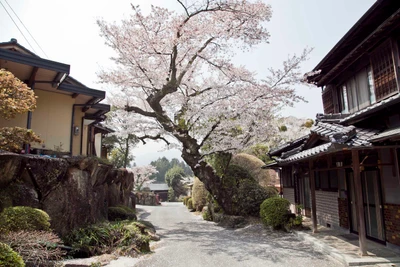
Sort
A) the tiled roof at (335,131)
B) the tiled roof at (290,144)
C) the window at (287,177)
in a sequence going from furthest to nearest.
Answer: the window at (287,177), the tiled roof at (290,144), the tiled roof at (335,131)

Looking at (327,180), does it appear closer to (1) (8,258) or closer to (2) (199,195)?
(1) (8,258)

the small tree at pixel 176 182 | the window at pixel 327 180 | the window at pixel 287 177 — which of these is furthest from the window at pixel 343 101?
the small tree at pixel 176 182

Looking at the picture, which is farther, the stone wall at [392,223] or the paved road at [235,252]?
the stone wall at [392,223]

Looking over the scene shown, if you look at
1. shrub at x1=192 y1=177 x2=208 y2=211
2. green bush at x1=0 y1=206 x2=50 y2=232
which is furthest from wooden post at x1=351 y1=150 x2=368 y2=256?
shrub at x1=192 y1=177 x2=208 y2=211

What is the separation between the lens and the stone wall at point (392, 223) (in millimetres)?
6617

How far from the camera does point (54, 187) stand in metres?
7.57

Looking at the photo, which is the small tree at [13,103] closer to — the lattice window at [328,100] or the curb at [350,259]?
the curb at [350,259]

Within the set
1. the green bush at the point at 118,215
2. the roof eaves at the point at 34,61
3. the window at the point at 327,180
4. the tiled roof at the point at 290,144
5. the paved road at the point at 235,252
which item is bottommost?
the paved road at the point at 235,252

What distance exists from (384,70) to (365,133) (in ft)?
7.55

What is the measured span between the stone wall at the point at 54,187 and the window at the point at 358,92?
889 centimetres

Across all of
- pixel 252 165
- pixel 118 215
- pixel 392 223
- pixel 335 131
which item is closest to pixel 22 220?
pixel 118 215

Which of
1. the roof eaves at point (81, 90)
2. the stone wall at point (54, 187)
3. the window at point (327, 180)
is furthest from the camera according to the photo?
the roof eaves at point (81, 90)

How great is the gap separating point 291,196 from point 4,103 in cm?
1388

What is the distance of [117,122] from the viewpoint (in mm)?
15969
